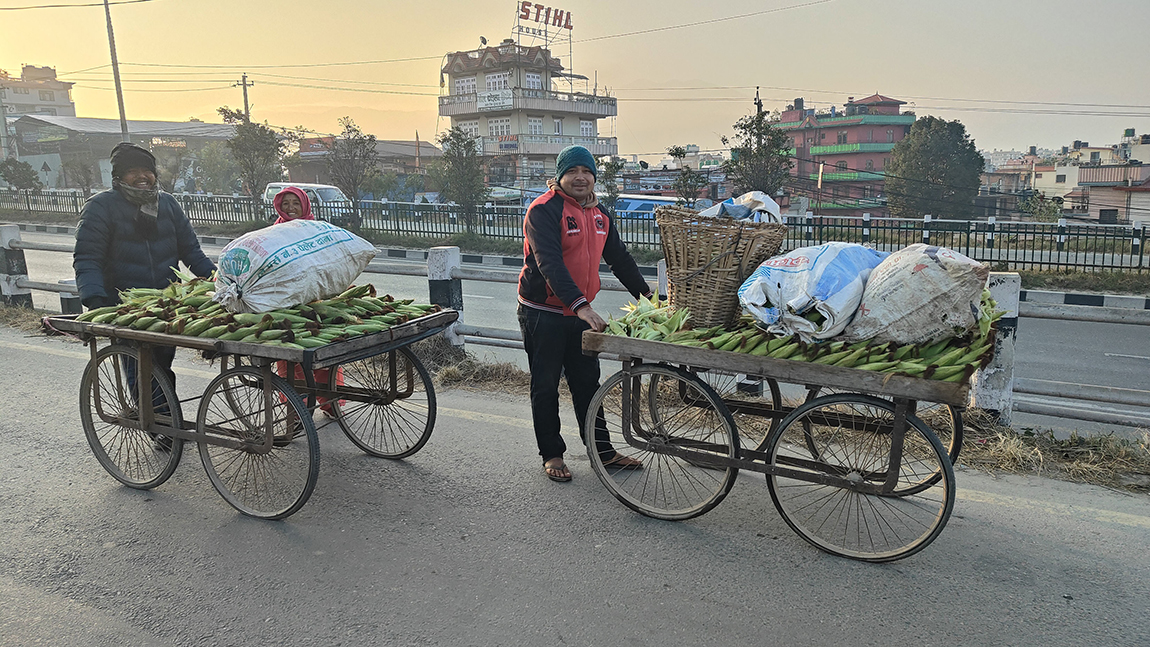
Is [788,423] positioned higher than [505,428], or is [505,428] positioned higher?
[788,423]

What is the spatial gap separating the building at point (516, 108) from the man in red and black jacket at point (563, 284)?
176 feet

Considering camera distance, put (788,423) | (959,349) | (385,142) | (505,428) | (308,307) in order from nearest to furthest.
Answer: (959,349)
(788,423)
(308,307)
(505,428)
(385,142)

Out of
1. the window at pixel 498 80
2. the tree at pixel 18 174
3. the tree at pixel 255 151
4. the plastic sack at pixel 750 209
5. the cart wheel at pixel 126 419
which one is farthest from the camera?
the window at pixel 498 80

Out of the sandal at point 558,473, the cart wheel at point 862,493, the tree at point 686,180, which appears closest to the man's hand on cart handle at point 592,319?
the sandal at point 558,473

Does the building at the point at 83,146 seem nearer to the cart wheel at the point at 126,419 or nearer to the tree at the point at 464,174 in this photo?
the tree at the point at 464,174

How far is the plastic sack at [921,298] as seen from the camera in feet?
10.2

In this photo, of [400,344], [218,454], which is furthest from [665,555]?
[218,454]

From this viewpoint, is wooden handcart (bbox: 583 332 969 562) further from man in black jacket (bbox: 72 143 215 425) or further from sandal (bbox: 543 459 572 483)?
man in black jacket (bbox: 72 143 215 425)

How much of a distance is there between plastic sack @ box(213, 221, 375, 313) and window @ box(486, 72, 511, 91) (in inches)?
2335

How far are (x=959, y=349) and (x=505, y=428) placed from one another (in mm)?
2996

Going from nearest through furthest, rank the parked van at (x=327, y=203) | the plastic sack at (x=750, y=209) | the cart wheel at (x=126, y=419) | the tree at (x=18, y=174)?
the plastic sack at (x=750, y=209), the cart wheel at (x=126, y=419), the parked van at (x=327, y=203), the tree at (x=18, y=174)

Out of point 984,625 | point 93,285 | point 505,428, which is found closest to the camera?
point 984,625

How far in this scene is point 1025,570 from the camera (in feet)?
10.6

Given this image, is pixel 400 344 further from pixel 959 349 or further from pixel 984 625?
pixel 984 625
